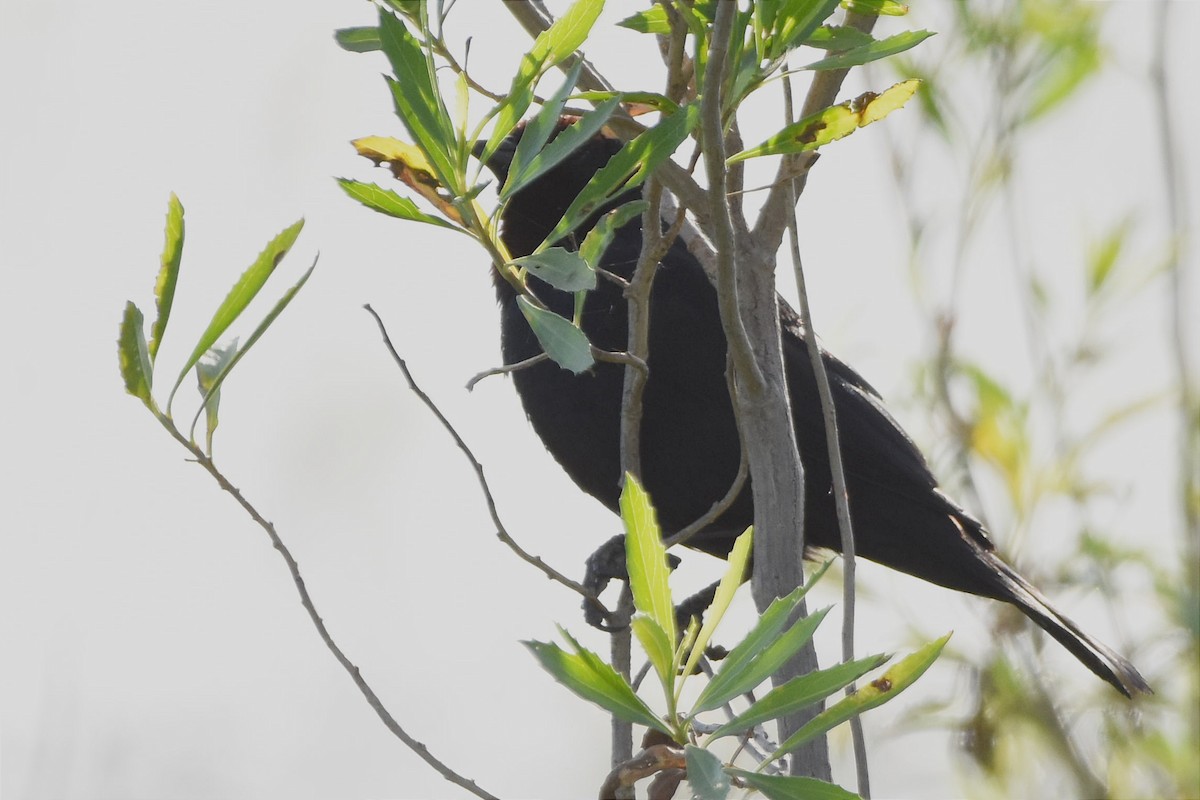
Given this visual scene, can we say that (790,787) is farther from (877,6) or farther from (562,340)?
(877,6)

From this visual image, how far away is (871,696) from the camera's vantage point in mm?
1252

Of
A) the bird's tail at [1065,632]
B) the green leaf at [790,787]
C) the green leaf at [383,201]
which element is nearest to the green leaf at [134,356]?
the green leaf at [383,201]

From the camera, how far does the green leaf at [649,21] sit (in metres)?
1.46

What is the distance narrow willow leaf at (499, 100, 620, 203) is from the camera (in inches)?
47.2

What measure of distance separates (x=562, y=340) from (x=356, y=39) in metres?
0.39

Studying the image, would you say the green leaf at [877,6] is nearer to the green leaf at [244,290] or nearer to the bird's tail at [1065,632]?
the green leaf at [244,290]

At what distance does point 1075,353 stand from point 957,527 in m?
0.55

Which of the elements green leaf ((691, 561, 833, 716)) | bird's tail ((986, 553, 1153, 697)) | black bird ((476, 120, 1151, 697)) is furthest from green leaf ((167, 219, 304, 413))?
bird's tail ((986, 553, 1153, 697))

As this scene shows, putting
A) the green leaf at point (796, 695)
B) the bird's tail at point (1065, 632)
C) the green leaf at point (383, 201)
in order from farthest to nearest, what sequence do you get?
the bird's tail at point (1065, 632) → the green leaf at point (383, 201) → the green leaf at point (796, 695)

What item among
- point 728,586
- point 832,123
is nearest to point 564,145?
point 832,123

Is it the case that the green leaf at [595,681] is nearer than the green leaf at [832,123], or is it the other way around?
the green leaf at [595,681]

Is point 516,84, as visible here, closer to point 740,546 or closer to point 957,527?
point 740,546

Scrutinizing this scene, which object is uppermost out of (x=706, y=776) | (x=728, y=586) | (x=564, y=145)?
(x=564, y=145)

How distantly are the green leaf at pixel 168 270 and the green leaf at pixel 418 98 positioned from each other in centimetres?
30
